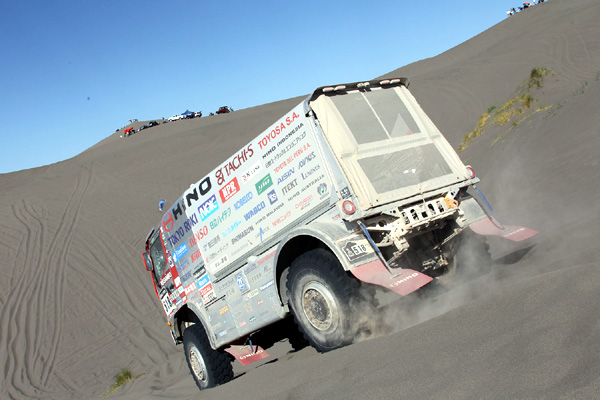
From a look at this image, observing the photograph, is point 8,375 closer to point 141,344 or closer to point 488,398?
point 141,344

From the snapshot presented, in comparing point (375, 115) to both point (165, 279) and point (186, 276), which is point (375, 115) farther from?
point (165, 279)

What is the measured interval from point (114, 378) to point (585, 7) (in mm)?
44833

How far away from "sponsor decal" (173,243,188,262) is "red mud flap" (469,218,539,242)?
4474mm

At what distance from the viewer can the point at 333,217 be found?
6523mm

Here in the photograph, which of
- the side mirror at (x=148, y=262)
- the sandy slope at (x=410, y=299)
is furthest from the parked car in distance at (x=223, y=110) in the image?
the side mirror at (x=148, y=262)

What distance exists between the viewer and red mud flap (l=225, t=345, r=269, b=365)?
28.2 feet

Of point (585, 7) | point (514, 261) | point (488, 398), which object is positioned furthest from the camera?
point (585, 7)

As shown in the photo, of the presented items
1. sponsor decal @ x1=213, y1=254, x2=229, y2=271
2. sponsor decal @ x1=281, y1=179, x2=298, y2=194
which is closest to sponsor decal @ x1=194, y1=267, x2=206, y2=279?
sponsor decal @ x1=213, y1=254, x2=229, y2=271

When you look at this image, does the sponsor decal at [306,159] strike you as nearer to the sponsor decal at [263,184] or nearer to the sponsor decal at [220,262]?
the sponsor decal at [263,184]

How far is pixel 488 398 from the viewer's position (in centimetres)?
324

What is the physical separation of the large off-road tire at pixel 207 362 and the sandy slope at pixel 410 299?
0.80 meters

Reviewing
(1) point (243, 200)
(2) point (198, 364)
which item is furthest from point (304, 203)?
(2) point (198, 364)

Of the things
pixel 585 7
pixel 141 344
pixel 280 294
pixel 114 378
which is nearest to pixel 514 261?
pixel 280 294

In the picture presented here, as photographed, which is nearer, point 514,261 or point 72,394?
point 514,261
